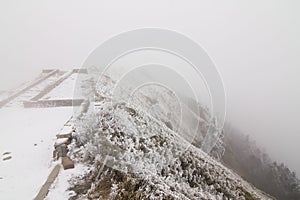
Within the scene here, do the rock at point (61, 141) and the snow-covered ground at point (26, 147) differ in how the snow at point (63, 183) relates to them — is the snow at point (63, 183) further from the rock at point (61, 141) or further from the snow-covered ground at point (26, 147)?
the rock at point (61, 141)

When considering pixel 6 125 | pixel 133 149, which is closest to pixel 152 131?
pixel 133 149

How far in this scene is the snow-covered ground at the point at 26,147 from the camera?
545cm

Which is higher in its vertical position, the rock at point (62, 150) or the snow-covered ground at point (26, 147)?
the rock at point (62, 150)

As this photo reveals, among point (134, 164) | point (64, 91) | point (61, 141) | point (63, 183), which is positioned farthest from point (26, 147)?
point (64, 91)

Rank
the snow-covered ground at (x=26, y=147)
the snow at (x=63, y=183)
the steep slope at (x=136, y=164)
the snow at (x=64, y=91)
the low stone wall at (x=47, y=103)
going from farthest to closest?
the snow at (x=64, y=91), the low stone wall at (x=47, y=103), the snow-covered ground at (x=26, y=147), the snow at (x=63, y=183), the steep slope at (x=136, y=164)

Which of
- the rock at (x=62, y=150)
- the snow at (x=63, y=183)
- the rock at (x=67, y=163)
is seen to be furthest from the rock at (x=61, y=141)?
the snow at (x=63, y=183)

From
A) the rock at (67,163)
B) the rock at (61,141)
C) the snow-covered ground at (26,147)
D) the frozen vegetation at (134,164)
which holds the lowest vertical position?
the snow-covered ground at (26,147)

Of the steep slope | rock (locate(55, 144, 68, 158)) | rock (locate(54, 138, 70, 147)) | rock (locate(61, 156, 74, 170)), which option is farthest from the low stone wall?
rock (locate(61, 156, 74, 170))

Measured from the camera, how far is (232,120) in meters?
94.4

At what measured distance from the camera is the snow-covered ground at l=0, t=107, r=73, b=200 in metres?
5.45

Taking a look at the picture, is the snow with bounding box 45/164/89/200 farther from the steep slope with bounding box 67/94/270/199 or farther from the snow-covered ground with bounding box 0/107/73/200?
the snow-covered ground with bounding box 0/107/73/200

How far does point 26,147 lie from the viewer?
7.64 meters

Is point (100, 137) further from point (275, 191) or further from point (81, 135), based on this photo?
point (275, 191)

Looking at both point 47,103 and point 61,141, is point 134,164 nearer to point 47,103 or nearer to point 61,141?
point 61,141
